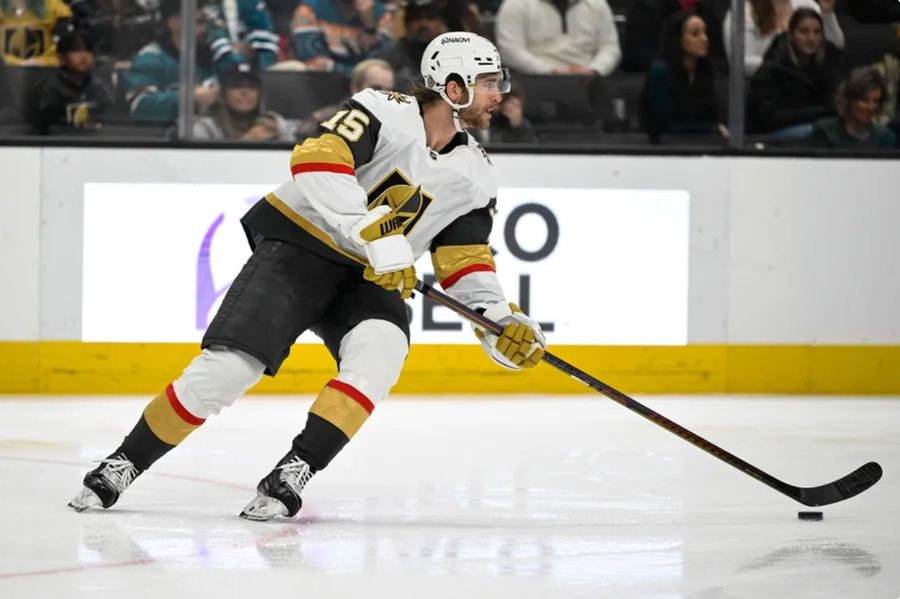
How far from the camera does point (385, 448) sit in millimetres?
4281

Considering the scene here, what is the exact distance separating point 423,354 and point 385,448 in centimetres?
148

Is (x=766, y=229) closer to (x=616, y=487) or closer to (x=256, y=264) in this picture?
(x=616, y=487)

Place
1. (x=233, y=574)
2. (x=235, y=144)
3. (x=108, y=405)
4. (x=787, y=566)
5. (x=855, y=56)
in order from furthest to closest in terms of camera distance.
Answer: (x=855, y=56) → (x=235, y=144) → (x=108, y=405) → (x=787, y=566) → (x=233, y=574)

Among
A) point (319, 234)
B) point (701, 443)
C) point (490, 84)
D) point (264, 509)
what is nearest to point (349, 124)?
point (319, 234)

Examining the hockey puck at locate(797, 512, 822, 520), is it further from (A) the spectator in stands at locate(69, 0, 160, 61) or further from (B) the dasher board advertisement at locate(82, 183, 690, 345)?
(A) the spectator in stands at locate(69, 0, 160, 61)

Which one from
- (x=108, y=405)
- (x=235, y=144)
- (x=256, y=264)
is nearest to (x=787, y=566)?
(x=256, y=264)

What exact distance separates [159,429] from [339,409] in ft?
1.29

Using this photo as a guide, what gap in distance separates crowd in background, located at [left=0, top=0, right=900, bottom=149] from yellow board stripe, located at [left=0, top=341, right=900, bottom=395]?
0.85m

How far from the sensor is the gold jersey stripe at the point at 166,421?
3094mm

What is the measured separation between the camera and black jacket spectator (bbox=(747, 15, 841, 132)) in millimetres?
6012

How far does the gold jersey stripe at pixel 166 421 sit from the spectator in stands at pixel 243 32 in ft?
9.68

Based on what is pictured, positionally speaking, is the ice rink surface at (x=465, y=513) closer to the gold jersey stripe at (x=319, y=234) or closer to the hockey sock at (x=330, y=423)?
the hockey sock at (x=330, y=423)

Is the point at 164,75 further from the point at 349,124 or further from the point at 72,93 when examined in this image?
the point at 349,124

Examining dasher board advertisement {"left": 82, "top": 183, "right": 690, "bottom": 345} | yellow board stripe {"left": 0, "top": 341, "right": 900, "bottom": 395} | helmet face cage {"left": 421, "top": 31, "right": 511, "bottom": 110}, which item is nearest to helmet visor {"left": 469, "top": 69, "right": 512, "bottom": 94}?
helmet face cage {"left": 421, "top": 31, "right": 511, "bottom": 110}
